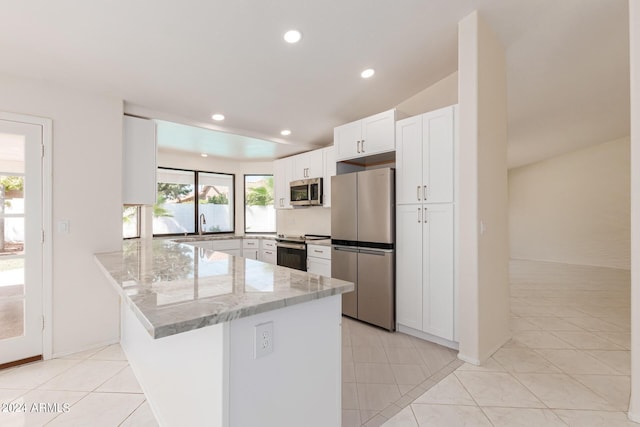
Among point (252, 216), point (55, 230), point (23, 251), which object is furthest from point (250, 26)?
point (252, 216)

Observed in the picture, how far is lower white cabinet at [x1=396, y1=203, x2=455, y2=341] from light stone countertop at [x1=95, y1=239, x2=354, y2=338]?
5.35 ft

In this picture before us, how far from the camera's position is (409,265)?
2973mm

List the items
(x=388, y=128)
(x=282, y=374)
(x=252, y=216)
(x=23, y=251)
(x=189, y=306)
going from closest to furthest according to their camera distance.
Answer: (x=189, y=306), (x=282, y=374), (x=23, y=251), (x=388, y=128), (x=252, y=216)

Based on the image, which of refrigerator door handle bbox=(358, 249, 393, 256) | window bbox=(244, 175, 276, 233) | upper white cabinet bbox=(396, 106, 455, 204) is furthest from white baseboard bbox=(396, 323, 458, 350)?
window bbox=(244, 175, 276, 233)

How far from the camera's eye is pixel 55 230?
8.56 feet

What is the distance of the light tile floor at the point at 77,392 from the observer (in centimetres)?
180

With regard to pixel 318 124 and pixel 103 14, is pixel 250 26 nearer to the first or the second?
pixel 103 14

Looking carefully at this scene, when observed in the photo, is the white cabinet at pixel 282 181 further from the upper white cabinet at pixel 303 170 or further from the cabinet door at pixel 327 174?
the cabinet door at pixel 327 174

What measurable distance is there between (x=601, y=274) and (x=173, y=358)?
25.7 ft

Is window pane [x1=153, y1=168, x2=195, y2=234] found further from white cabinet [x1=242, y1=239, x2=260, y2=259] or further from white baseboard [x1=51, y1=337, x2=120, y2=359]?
white baseboard [x1=51, y1=337, x2=120, y2=359]

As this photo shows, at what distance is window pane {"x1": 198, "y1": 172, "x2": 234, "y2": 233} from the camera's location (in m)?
5.50

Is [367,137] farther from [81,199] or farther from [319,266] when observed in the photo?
[81,199]

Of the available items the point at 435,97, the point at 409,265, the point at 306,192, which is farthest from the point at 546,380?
the point at 306,192

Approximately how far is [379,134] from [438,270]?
153 centimetres
